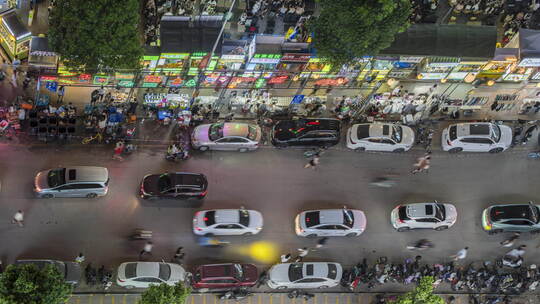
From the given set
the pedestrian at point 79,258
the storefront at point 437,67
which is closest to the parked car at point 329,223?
the storefront at point 437,67

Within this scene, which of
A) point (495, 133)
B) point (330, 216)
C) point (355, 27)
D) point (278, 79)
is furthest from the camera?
point (278, 79)

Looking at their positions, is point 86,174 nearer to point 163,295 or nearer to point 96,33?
point 96,33

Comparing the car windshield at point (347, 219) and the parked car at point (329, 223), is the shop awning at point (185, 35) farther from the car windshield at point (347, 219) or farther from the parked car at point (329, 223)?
the car windshield at point (347, 219)

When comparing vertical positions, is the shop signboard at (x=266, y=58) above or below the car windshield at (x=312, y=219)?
above

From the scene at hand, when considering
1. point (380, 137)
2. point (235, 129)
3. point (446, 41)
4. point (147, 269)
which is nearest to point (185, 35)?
point (235, 129)

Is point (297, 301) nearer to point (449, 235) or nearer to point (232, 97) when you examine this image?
point (449, 235)

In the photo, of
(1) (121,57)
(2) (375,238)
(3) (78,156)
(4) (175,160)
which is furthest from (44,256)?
(2) (375,238)
